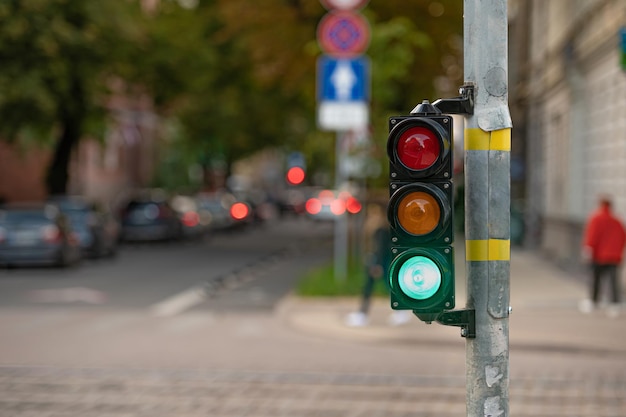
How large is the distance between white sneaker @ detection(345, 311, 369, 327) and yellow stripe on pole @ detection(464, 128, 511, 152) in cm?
1089

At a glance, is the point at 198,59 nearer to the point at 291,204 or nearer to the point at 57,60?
the point at 57,60

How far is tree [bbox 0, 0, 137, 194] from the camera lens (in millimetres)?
33844

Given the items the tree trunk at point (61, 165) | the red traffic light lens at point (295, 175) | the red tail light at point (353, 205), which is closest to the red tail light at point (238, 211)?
the tree trunk at point (61, 165)

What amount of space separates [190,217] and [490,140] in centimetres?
4160

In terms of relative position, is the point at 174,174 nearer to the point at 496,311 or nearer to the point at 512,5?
the point at 512,5

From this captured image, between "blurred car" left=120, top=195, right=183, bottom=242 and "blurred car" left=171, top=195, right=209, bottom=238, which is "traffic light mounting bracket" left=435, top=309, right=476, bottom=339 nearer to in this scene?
"blurred car" left=120, top=195, right=183, bottom=242

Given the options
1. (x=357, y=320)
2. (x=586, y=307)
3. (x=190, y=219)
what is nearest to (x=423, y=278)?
(x=357, y=320)

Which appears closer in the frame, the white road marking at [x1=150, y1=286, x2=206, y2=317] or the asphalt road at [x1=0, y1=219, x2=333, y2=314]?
the white road marking at [x1=150, y1=286, x2=206, y2=317]

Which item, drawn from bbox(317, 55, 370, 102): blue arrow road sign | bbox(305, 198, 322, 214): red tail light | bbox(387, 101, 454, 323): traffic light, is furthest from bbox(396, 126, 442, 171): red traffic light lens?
bbox(305, 198, 322, 214): red tail light

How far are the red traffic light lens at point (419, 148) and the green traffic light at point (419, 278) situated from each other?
360mm

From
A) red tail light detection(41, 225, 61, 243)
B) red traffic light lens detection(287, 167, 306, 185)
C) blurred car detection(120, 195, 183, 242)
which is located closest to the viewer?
red tail light detection(41, 225, 61, 243)

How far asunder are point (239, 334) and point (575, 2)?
675 inches

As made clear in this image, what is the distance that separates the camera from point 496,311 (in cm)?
504

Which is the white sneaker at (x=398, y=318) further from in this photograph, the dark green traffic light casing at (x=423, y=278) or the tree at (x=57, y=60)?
the tree at (x=57, y=60)
